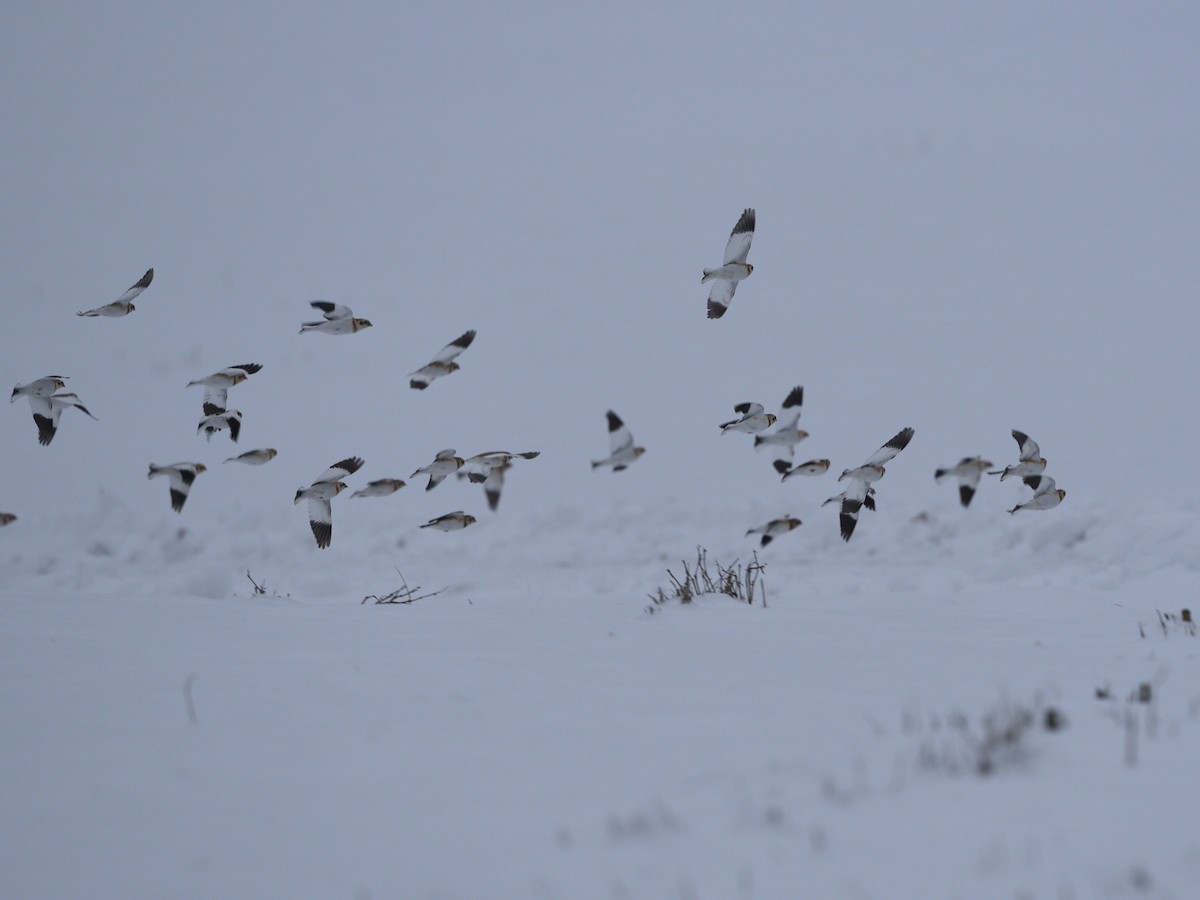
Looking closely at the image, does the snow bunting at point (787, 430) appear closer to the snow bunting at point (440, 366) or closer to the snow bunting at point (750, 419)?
the snow bunting at point (750, 419)

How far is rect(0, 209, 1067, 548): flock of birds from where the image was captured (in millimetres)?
7246

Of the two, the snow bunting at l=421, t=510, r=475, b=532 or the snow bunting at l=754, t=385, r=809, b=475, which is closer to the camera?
the snow bunting at l=754, t=385, r=809, b=475

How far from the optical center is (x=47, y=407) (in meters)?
7.52

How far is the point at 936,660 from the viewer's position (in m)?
4.89

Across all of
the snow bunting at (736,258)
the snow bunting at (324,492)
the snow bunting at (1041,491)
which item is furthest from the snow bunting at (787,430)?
the snow bunting at (324,492)

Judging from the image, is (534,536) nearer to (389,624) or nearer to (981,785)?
(389,624)

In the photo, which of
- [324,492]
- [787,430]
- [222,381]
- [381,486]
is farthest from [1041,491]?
[222,381]

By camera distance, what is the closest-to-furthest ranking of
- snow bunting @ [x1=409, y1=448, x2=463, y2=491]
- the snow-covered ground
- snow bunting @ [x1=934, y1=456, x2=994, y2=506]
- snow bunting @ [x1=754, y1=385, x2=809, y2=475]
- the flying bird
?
the snow-covered ground → the flying bird → snow bunting @ [x1=934, y1=456, x2=994, y2=506] → snow bunting @ [x1=409, y1=448, x2=463, y2=491] → snow bunting @ [x1=754, y1=385, x2=809, y2=475]

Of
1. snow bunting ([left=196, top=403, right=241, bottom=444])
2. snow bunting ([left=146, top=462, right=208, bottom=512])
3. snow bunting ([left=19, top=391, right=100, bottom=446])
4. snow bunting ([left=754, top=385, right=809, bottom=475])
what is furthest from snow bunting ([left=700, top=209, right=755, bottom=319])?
snow bunting ([left=19, top=391, right=100, bottom=446])

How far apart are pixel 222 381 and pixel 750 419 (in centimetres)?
333

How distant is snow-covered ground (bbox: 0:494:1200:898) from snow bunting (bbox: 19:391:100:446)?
1227 mm

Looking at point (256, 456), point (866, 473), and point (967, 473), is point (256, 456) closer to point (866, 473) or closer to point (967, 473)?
point (866, 473)

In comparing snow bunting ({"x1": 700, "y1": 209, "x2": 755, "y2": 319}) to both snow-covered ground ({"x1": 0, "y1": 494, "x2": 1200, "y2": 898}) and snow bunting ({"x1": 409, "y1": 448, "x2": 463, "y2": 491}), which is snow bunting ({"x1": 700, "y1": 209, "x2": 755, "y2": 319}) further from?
snow-covered ground ({"x1": 0, "y1": 494, "x2": 1200, "y2": 898})

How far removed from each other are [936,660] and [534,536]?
11311 millimetres
